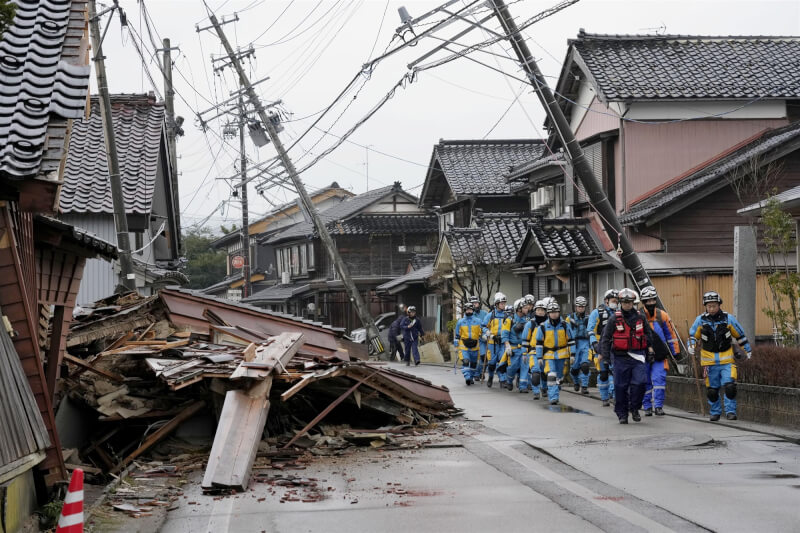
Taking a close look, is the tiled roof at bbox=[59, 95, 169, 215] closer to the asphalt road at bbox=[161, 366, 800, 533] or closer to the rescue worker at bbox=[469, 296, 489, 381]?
the rescue worker at bbox=[469, 296, 489, 381]

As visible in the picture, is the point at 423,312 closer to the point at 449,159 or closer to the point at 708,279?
the point at 449,159

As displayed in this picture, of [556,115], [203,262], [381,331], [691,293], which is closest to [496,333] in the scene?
[691,293]

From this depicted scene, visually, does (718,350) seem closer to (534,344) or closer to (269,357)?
(534,344)

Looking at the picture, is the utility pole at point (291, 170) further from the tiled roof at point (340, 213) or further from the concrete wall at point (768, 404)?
the tiled roof at point (340, 213)

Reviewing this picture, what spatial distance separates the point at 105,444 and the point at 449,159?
1387 inches

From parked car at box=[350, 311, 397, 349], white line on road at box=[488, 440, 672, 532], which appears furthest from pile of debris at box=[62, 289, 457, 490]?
parked car at box=[350, 311, 397, 349]

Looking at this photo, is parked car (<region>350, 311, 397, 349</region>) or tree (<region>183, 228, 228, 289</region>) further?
tree (<region>183, 228, 228, 289</region>)

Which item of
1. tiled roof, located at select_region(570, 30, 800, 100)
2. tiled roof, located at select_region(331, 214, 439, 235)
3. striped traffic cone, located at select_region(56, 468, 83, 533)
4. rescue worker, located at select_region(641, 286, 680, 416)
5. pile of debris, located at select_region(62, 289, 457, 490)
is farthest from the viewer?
tiled roof, located at select_region(331, 214, 439, 235)

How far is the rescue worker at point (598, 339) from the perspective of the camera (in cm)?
1773

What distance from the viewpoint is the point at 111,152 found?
19.5 m

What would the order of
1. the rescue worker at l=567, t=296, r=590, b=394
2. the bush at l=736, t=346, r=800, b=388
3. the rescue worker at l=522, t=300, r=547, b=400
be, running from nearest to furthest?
the bush at l=736, t=346, r=800, b=388 < the rescue worker at l=522, t=300, r=547, b=400 < the rescue worker at l=567, t=296, r=590, b=394

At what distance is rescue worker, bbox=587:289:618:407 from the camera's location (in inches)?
698

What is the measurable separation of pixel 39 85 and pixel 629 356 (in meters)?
9.85

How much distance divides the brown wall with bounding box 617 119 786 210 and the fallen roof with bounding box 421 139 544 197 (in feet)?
57.5
